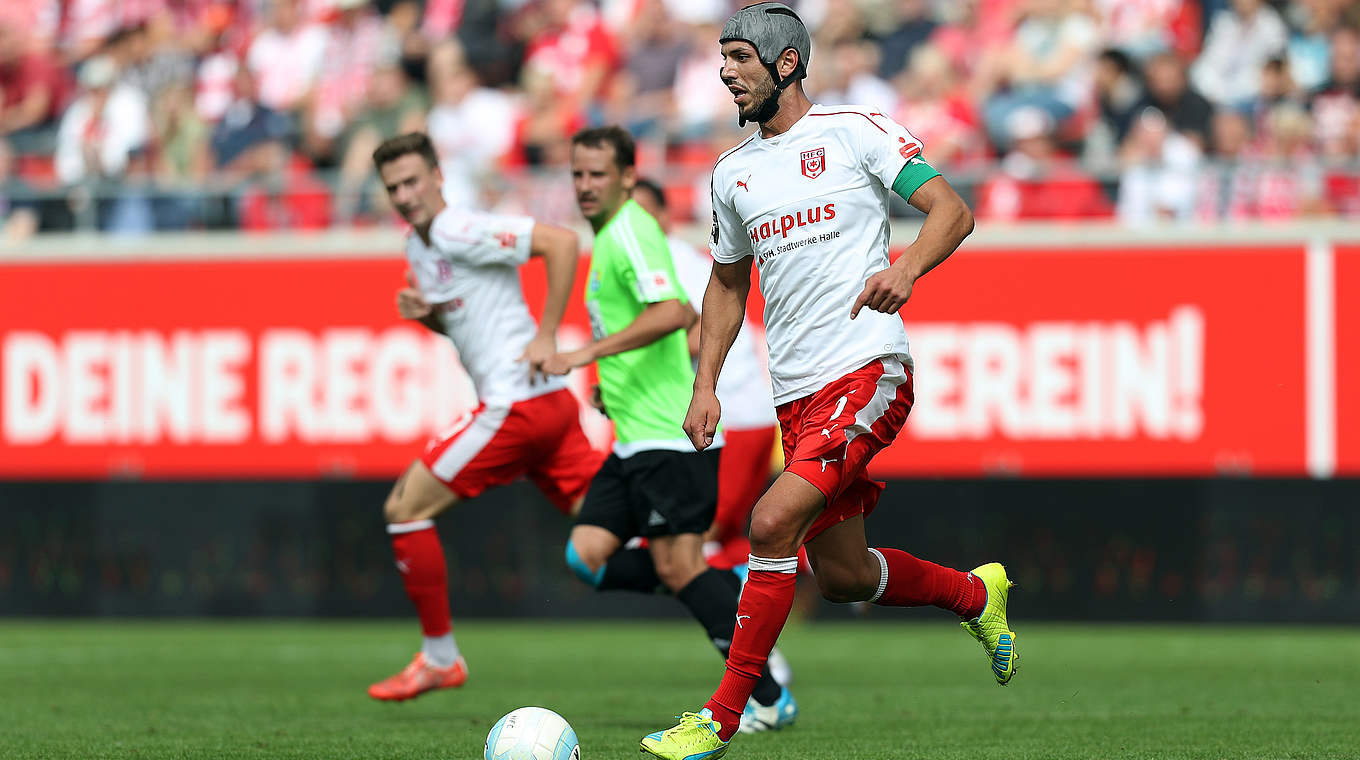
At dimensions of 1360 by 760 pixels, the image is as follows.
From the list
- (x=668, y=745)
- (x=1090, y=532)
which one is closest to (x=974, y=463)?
(x=1090, y=532)

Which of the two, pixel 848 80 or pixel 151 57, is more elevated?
pixel 151 57

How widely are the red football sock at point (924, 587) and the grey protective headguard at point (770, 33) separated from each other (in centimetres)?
166

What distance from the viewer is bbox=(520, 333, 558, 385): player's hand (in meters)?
8.02

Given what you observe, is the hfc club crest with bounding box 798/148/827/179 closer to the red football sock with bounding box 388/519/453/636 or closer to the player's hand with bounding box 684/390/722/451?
the player's hand with bounding box 684/390/722/451

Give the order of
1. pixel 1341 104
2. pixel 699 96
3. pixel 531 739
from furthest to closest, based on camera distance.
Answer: pixel 699 96, pixel 1341 104, pixel 531 739

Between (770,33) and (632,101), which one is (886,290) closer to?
(770,33)

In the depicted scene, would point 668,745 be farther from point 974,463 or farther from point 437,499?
point 974,463

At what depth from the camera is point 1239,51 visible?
15.1 m

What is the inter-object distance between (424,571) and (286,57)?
10.6m

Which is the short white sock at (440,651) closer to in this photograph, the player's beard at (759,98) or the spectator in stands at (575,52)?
the player's beard at (759,98)

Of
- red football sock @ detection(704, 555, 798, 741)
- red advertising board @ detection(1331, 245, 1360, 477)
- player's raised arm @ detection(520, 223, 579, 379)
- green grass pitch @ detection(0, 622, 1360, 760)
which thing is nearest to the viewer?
red football sock @ detection(704, 555, 798, 741)

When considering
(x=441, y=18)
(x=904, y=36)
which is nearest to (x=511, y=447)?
(x=904, y=36)

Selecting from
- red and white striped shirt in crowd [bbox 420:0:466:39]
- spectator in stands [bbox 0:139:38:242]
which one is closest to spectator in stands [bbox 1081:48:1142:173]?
red and white striped shirt in crowd [bbox 420:0:466:39]

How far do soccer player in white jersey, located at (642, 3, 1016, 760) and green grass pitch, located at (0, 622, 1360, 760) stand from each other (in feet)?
2.84
